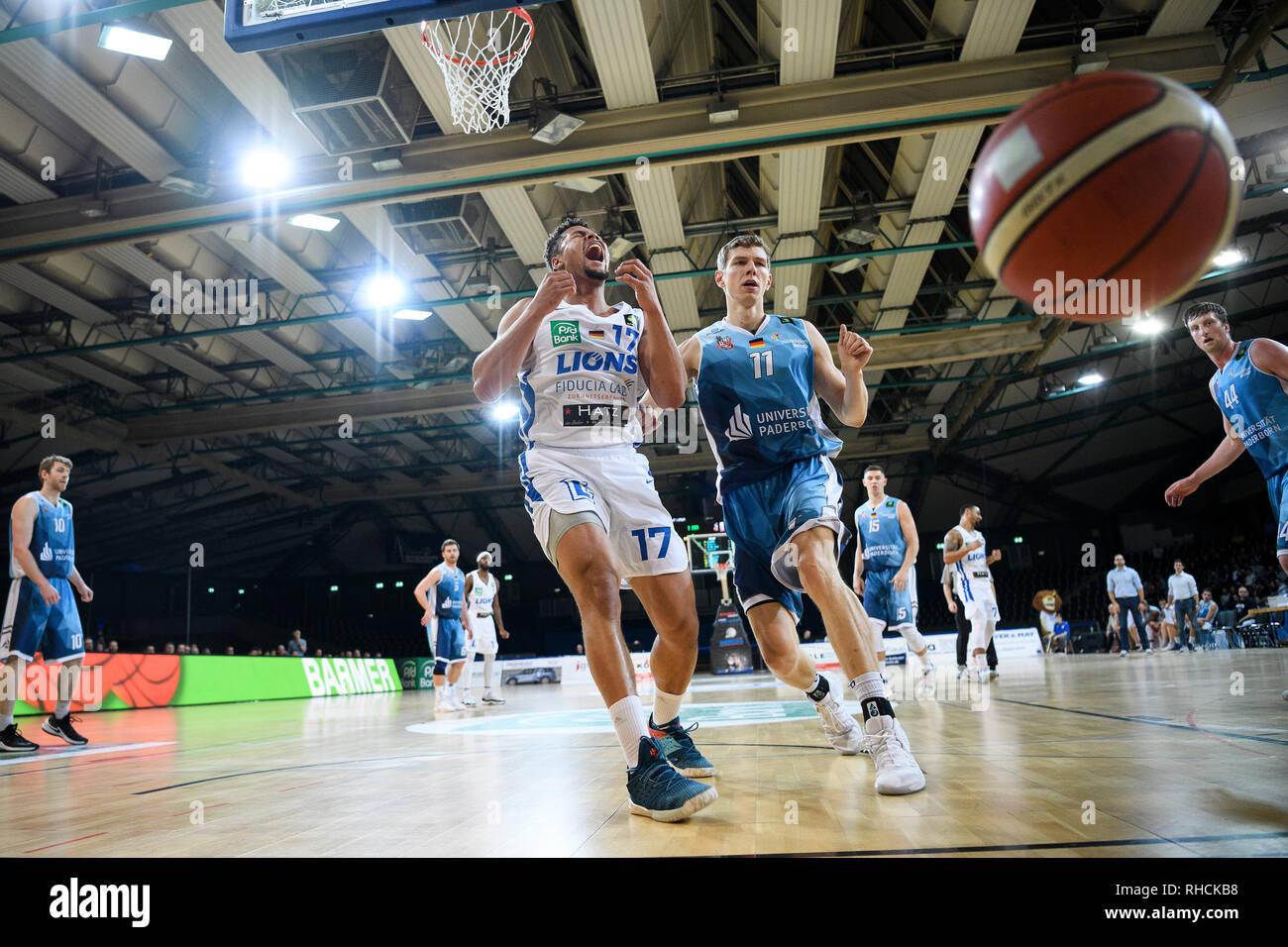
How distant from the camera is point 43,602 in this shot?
21.5 feet

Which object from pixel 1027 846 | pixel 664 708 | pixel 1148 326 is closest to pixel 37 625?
pixel 664 708

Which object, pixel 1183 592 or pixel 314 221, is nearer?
pixel 314 221

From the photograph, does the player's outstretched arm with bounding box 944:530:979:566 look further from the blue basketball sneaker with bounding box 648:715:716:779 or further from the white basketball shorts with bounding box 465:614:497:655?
the blue basketball sneaker with bounding box 648:715:716:779

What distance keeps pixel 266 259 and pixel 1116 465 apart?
85.4ft

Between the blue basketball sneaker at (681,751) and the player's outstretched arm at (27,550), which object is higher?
the player's outstretched arm at (27,550)

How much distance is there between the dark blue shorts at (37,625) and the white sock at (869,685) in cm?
606

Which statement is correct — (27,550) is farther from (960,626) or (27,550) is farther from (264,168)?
(960,626)

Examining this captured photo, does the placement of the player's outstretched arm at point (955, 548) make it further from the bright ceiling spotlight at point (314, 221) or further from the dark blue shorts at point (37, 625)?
the bright ceiling spotlight at point (314, 221)

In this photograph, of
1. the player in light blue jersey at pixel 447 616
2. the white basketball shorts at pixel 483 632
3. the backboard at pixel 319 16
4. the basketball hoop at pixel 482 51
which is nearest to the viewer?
the backboard at pixel 319 16

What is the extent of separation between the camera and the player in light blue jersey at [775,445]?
11.3 ft

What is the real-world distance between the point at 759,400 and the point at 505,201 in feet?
29.9

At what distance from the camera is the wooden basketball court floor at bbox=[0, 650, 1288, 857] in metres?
1.97

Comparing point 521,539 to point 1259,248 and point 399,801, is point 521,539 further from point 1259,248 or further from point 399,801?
point 399,801

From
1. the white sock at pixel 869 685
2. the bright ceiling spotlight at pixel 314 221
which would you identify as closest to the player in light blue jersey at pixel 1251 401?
the white sock at pixel 869 685
